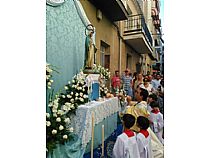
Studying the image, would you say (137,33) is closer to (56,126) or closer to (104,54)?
(104,54)

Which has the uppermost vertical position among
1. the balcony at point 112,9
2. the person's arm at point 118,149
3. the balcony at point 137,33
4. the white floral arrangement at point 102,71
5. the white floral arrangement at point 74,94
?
the balcony at point 112,9

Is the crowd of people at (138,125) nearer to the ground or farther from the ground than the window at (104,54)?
nearer to the ground

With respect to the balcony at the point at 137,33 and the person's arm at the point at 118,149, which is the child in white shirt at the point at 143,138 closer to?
the person's arm at the point at 118,149

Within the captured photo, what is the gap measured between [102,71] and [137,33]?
0.30 m

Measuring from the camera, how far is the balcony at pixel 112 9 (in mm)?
1325

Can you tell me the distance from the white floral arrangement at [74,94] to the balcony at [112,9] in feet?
1.26

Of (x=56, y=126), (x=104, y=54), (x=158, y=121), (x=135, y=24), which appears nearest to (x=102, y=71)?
(x=104, y=54)

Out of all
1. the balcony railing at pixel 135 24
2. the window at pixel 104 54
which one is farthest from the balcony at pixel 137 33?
the window at pixel 104 54

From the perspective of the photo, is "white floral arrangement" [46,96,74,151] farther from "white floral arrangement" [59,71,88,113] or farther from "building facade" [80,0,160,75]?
"building facade" [80,0,160,75]

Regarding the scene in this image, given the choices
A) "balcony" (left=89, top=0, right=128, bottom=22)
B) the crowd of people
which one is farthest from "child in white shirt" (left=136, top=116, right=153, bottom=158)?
"balcony" (left=89, top=0, right=128, bottom=22)

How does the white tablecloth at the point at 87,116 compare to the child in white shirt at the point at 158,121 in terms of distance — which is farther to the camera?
the white tablecloth at the point at 87,116
